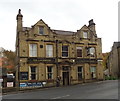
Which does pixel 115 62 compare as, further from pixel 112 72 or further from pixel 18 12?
pixel 18 12

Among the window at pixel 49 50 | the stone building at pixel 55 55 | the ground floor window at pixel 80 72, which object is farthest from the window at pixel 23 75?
the ground floor window at pixel 80 72

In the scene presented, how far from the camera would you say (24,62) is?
89.0 ft

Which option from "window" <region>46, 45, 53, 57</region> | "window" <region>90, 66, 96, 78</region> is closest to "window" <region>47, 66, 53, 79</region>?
"window" <region>46, 45, 53, 57</region>

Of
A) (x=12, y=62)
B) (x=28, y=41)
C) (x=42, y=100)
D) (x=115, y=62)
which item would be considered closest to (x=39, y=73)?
(x=28, y=41)

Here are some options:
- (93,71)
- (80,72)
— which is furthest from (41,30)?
(93,71)

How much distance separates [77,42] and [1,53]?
42380 millimetres

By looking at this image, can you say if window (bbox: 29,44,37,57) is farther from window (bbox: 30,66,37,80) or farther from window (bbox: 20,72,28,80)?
window (bbox: 20,72,28,80)

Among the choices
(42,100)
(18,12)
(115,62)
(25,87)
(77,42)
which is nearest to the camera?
(42,100)

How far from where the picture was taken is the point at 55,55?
29625 mm

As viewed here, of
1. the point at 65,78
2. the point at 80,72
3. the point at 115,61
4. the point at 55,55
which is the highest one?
the point at 55,55

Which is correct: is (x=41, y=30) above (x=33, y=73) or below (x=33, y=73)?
above

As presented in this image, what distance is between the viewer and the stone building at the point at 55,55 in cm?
2752

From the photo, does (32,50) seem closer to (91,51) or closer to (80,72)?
(80,72)

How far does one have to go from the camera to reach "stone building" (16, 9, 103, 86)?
90.3ft
